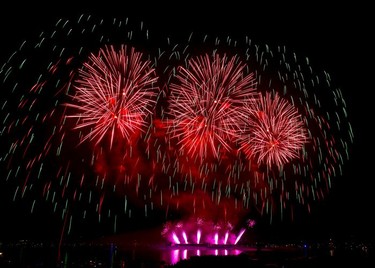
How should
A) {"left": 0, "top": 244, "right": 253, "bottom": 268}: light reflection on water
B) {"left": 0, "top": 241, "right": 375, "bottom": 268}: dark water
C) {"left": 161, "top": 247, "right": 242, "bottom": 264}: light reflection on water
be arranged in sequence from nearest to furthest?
{"left": 0, "top": 241, "right": 375, "bottom": 268}: dark water, {"left": 0, "top": 244, "right": 253, "bottom": 268}: light reflection on water, {"left": 161, "top": 247, "right": 242, "bottom": 264}: light reflection on water

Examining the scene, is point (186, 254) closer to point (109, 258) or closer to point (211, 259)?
point (109, 258)

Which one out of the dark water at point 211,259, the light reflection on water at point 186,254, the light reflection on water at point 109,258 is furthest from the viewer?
the light reflection on water at point 186,254

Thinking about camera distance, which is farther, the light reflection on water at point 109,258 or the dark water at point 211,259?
the light reflection on water at point 109,258

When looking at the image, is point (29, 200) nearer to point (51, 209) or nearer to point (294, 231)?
point (51, 209)

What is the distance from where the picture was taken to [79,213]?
12000 cm

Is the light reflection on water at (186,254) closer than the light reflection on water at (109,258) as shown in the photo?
No

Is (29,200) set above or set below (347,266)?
above

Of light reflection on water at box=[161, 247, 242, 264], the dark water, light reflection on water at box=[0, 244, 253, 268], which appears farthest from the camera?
light reflection on water at box=[161, 247, 242, 264]

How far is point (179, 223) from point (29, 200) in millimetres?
52949

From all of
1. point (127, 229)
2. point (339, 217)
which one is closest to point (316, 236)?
point (339, 217)

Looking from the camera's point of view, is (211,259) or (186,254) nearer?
(211,259)

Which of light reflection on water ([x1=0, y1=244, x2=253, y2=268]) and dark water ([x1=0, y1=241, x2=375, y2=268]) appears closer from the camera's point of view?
dark water ([x1=0, y1=241, x2=375, y2=268])

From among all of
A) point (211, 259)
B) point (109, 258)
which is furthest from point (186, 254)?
point (211, 259)

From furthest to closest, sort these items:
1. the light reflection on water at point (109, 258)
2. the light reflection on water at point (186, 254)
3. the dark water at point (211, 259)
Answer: the light reflection on water at point (186, 254) → the light reflection on water at point (109, 258) → the dark water at point (211, 259)
